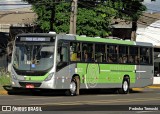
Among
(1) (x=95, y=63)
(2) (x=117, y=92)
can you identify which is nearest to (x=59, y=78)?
(1) (x=95, y=63)

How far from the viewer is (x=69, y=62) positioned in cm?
2620

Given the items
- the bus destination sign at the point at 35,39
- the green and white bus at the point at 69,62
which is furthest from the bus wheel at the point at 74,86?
the bus destination sign at the point at 35,39

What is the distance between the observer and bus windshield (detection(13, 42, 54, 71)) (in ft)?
83.3

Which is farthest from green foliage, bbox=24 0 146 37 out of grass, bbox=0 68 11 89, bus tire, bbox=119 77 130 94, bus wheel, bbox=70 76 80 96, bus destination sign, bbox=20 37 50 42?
bus destination sign, bbox=20 37 50 42

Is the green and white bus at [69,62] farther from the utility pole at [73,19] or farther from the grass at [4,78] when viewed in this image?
the grass at [4,78]

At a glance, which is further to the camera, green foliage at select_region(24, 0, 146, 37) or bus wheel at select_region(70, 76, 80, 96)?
green foliage at select_region(24, 0, 146, 37)

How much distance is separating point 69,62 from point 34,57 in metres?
1.88

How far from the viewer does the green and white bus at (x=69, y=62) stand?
25391mm

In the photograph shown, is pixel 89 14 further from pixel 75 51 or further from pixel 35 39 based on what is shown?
Result: pixel 35 39

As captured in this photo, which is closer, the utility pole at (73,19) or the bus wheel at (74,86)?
the bus wheel at (74,86)

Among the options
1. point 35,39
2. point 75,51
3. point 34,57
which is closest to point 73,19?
point 75,51

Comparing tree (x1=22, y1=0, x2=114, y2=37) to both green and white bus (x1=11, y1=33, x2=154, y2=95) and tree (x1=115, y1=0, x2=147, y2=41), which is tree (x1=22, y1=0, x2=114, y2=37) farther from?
green and white bus (x1=11, y1=33, x2=154, y2=95)

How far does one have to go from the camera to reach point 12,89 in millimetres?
28078

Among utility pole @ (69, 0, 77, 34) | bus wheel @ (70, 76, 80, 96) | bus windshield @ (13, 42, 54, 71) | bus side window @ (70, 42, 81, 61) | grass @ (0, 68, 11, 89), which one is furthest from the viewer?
utility pole @ (69, 0, 77, 34)
